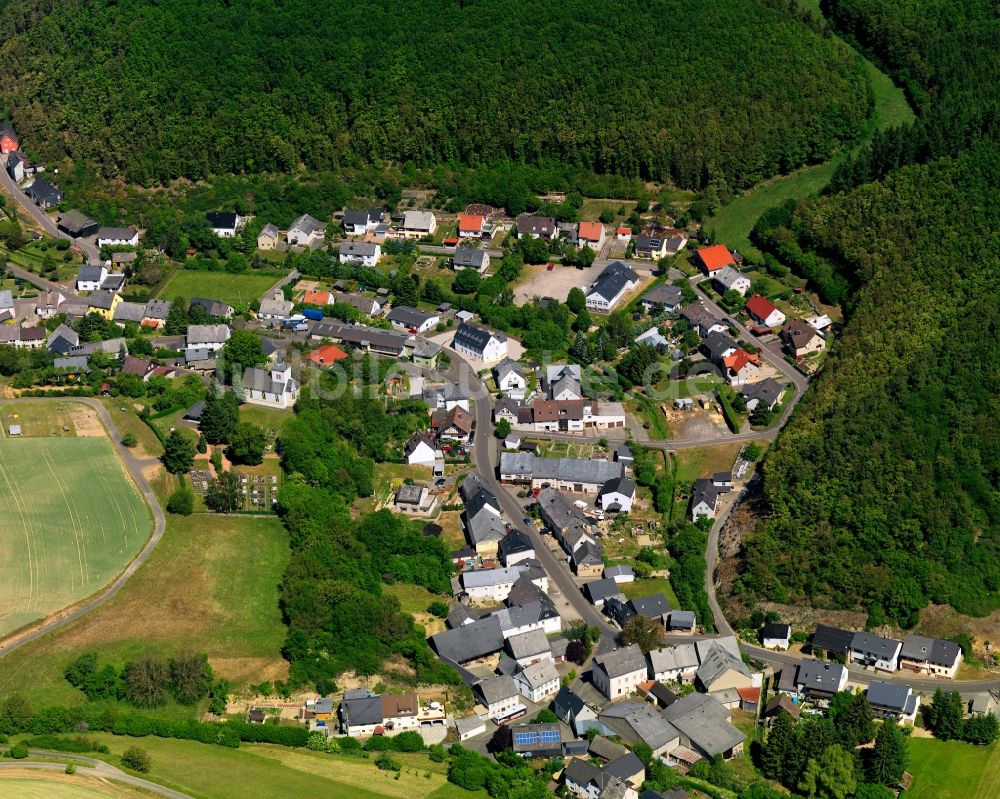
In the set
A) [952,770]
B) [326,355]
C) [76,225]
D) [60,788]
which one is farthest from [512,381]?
[76,225]

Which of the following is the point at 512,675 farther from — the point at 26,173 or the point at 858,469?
the point at 26,173

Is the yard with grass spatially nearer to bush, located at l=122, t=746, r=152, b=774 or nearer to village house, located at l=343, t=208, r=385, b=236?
bush, located at l=122, t=746, r=152, b=774

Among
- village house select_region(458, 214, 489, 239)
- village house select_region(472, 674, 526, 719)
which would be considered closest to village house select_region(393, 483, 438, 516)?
village house select_region(472, 674, 526, 719)

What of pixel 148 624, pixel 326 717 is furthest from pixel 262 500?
pixel 326 717

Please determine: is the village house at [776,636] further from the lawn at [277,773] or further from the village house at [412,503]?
the village house at [412,503]

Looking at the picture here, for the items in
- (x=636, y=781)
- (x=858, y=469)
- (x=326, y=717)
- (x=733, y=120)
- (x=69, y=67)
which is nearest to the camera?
(x=636, y=781)

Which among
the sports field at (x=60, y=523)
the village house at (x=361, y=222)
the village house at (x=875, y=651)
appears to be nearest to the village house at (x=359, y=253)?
the village house at (x=361, y=222)
